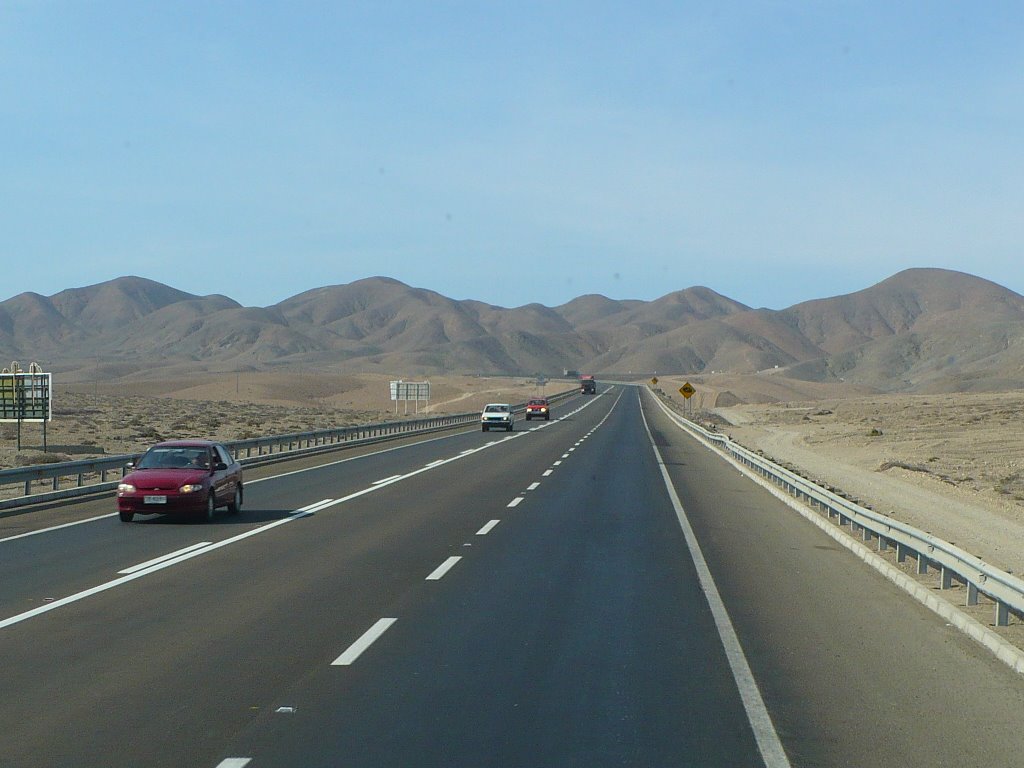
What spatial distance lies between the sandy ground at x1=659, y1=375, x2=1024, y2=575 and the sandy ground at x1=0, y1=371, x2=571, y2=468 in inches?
903

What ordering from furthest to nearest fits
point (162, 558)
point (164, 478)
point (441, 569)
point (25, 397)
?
point (25, 397) < point (164, 478) < point (162, 558) < point (441, 569)

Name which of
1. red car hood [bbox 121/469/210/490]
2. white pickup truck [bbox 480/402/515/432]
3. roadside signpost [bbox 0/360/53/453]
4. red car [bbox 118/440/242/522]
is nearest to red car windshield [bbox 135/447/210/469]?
red car [bbox 118/440/242/522]

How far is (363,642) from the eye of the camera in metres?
9.73

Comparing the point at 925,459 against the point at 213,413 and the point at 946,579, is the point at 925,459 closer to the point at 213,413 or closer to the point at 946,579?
the point at 946,579

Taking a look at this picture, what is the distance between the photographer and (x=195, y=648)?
31.2 feet

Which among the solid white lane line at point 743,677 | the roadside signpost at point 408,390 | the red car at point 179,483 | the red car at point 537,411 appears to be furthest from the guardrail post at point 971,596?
the red car at point 537,411

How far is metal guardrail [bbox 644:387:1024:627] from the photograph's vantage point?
10281 mm

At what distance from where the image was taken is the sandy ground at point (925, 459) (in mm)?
21734

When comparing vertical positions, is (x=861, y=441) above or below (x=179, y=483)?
below

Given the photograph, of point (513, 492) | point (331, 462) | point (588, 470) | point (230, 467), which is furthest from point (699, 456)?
point (230, 467)

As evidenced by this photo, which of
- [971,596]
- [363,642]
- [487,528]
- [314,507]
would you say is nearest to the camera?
[363,642]

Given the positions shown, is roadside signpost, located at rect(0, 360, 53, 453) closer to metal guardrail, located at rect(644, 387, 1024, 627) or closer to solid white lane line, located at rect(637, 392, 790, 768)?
metal guardrail, located at rect(644, 387, 1024, 627)

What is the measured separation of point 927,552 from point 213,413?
244 ft

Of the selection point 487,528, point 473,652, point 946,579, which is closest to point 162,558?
point 487,528
